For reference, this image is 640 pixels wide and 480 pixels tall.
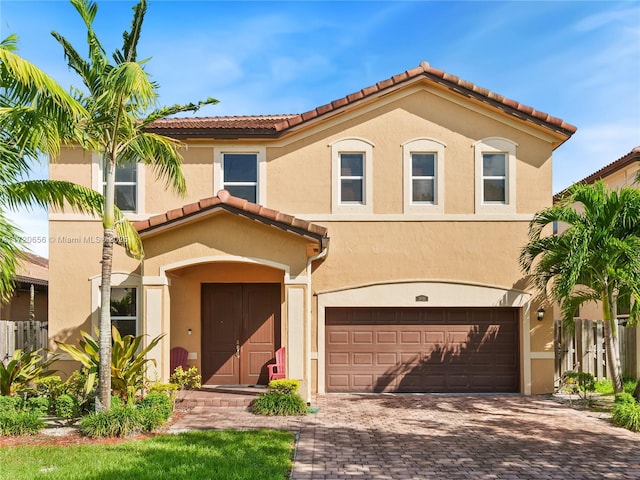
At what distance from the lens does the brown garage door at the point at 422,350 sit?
48.2 feet

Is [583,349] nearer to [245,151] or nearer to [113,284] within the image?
[245,151]

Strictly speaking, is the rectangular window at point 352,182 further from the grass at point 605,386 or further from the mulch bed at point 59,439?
the grass at point 605,386

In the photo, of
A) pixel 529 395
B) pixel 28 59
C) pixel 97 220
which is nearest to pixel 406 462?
pixel 529 395

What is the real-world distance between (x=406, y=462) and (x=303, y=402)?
3871 millimetres

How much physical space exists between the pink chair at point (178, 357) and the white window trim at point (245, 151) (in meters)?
4.14

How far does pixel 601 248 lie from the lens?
476 inches

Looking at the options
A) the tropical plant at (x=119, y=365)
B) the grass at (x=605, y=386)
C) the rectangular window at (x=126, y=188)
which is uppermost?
the rectangular window at (x=126, y=188)

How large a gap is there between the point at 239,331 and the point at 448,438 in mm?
6640

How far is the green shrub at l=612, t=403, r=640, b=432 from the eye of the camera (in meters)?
10.6

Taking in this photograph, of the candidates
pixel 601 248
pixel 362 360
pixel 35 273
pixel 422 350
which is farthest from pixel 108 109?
pixel 35 273

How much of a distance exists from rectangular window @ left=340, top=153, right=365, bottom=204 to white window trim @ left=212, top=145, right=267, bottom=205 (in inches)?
80.2

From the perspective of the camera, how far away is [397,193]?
14867mm

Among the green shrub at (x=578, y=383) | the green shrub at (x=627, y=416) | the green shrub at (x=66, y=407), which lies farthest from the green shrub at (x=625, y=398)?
the green shrub at (x=66, y=407)

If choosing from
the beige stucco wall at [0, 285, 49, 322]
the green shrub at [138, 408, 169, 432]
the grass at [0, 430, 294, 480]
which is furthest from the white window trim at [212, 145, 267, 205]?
the beige stucco wall at [0, 285, 49, 322]
